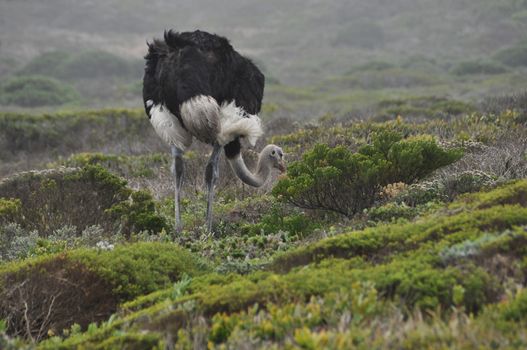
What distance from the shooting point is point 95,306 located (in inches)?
211

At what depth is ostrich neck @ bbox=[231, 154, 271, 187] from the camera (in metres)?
8.06

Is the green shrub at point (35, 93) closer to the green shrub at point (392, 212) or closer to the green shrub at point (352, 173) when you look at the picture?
the green shrub at point (352, 173)

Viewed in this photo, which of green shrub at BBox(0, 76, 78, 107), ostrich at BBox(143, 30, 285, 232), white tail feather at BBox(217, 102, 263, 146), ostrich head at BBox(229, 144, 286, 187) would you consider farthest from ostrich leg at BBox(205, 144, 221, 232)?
green shrub at BBox(0, 76, 78, 107)

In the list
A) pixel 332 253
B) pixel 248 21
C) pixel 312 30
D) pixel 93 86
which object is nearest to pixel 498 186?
pixel 332 253

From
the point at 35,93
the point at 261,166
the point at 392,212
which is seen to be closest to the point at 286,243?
the point at 392,212

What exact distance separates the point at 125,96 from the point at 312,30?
26.6 metres

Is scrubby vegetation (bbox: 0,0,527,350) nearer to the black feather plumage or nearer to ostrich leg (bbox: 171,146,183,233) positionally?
ostrich leg (bbox: 171,146,183,233)

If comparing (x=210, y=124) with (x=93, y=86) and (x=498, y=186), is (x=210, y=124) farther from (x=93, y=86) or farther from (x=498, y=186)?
(x=93, y=86)

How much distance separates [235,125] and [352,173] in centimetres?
120

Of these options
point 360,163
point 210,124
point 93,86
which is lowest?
point 93,86

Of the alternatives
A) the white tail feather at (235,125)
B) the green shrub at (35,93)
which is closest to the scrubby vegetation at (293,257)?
the white tail feather at (235,125)

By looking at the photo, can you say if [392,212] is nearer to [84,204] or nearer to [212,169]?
[212,169]

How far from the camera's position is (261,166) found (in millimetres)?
8281

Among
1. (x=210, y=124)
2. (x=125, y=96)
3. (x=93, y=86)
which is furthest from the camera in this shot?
(x=93, y=86)
